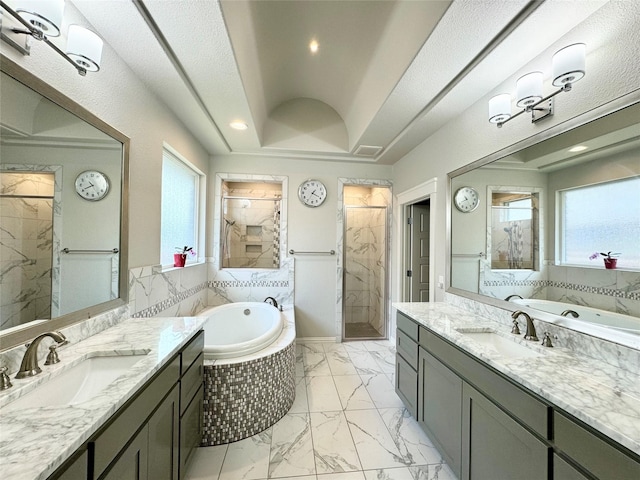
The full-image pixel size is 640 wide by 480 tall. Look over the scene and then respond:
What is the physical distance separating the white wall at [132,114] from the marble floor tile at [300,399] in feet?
5.50

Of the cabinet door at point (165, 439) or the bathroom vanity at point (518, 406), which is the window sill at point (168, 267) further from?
the bathroom vanity at point (518, 406)

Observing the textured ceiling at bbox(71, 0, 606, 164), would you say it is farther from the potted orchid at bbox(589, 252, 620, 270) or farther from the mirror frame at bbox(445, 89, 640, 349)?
the potted orchid at bbox(589, 252, 620, 270)

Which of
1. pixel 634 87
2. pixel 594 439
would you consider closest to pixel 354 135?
pixel 634 87

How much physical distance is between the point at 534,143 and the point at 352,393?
2.40 metres

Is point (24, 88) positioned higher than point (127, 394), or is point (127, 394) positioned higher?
point (24, 88)

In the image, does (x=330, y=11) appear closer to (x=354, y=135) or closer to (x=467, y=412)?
(x=354, y=135)

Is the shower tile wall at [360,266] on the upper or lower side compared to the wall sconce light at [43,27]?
lower

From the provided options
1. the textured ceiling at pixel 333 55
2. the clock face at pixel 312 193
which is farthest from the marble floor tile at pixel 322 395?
the textured ceiling at pixel 333 55

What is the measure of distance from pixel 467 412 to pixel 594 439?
66cm

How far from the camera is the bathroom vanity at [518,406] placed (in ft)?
2.72

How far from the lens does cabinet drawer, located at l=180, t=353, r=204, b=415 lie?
4.63ft

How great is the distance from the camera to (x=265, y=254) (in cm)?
375

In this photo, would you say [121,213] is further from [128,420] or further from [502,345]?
[502,345]

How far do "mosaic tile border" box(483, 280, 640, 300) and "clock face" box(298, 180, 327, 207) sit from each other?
225cm
